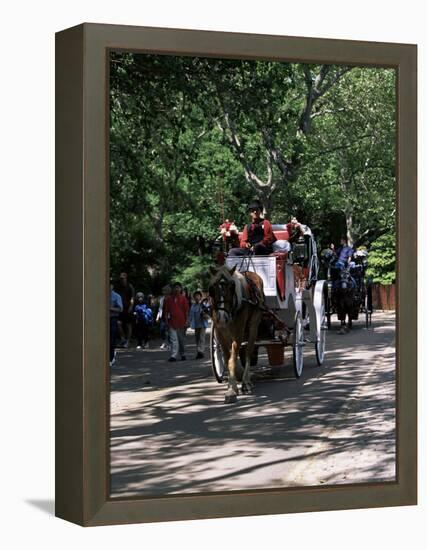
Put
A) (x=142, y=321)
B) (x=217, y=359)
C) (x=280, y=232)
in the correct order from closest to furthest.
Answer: (x=142, y=321), (x=217, y=359), (x=280, y=232)

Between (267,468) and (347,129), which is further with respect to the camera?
(347,129)

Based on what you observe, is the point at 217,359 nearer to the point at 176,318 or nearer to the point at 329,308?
the point at 176,318

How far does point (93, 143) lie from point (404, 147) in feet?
10.8

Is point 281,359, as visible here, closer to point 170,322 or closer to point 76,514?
point 170,322

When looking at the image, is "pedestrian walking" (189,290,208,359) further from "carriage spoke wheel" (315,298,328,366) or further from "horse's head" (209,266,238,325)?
"carriage spoke wheel" (315,298,328,366)

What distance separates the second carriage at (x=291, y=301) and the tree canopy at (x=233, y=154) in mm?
264

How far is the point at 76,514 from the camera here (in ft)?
40.9

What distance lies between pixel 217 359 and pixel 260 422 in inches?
27.4

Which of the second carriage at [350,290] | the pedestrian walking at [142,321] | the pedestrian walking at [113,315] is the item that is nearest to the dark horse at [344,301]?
the second carriage at [350,290]

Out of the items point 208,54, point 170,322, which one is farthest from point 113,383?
point 208,54

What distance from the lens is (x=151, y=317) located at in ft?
42.0

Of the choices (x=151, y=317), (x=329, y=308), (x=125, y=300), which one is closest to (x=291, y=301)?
(x=329, y=308)

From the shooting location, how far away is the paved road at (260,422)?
12602mm

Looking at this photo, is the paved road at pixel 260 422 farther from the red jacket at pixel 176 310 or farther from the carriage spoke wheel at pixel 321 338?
the red jacket at pixel 176 310
